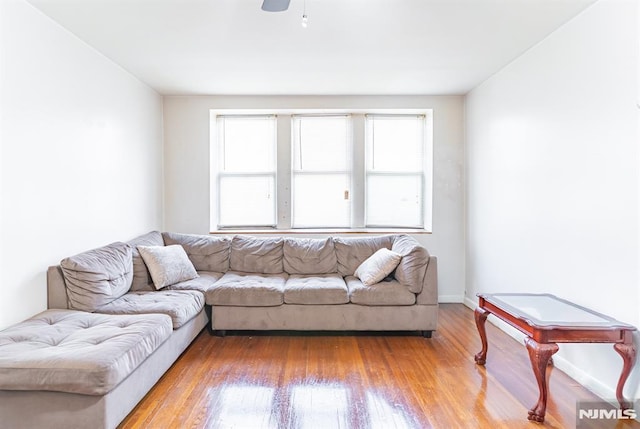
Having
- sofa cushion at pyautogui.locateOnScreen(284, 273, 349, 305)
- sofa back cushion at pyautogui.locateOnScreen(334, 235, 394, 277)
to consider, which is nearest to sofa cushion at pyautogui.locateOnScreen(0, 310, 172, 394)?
sofa cushion at pyautogui.locateOnScreen(284, 273, 349, 305)

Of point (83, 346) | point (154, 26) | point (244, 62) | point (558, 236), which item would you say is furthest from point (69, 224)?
point (558, 236)

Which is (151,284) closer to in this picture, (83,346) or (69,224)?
(69,224)

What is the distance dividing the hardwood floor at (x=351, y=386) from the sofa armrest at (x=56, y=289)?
93 centimetres

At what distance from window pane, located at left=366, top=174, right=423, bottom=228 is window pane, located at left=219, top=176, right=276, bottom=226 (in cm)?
127

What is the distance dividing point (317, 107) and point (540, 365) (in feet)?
11.4

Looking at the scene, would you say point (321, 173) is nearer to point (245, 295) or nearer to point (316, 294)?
point (316, 294)

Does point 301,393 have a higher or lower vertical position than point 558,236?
lower

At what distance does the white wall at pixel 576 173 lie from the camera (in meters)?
2.16

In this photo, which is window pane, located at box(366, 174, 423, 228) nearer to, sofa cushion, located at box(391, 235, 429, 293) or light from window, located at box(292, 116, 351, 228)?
light from window, located at box(292, 116, 351, 228)

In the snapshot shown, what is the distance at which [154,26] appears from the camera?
8.71 feet

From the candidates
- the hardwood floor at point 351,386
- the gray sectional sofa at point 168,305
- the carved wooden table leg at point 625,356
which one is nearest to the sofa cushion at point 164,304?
the gray sectional sofa at point 168,305

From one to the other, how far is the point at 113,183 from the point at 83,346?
6.29 ft

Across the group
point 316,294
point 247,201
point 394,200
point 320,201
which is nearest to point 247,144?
point 247,201

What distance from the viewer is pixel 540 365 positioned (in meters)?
2.03
